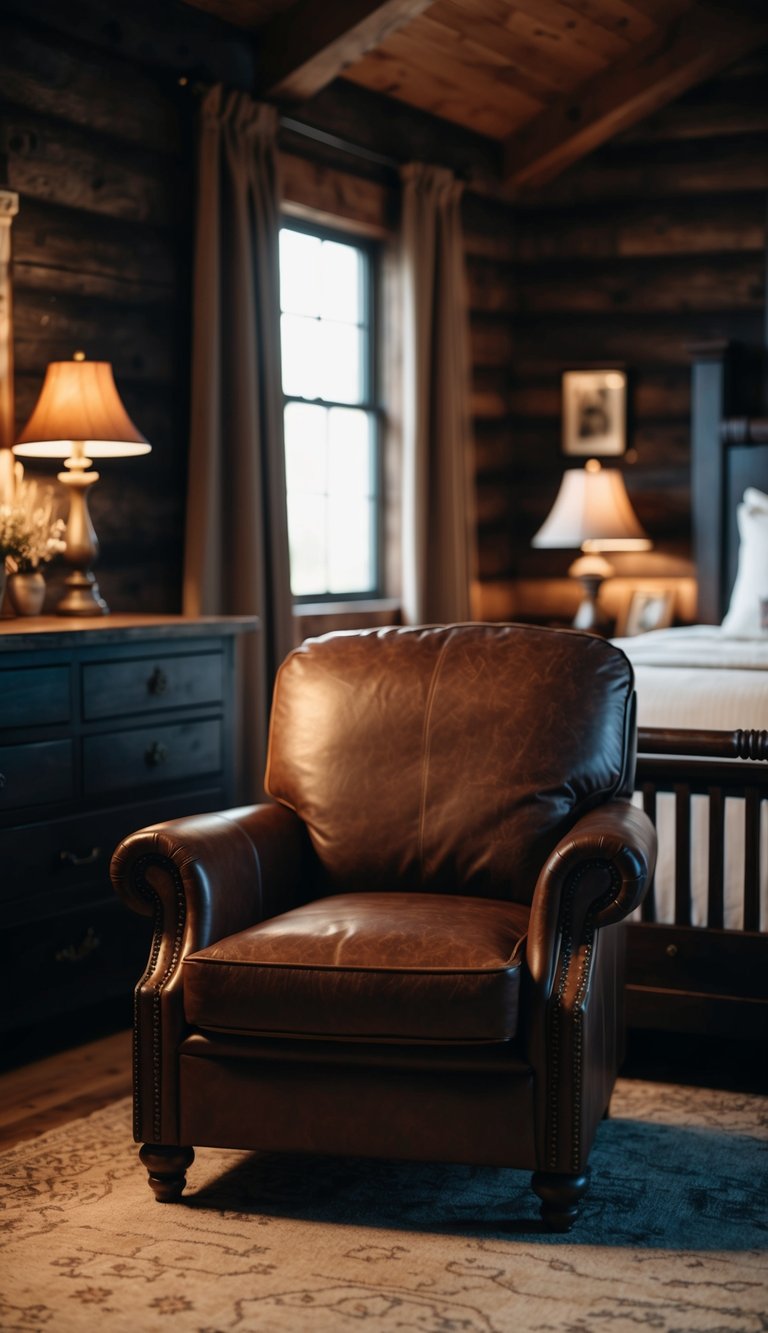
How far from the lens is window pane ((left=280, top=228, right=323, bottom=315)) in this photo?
5.49 m

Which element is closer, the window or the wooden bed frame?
the wooden bed frame

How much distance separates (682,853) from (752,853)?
0.16 meters

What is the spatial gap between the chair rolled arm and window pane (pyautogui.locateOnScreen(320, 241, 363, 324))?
3.57 m

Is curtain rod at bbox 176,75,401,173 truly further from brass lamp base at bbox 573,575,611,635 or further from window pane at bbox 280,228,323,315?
brass lamp base at bbox 573,575,611,635

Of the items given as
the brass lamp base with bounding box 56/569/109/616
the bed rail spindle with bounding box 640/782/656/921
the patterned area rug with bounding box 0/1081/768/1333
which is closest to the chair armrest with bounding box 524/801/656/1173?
the patterned area rug with bounding box 0/1081/768/1333

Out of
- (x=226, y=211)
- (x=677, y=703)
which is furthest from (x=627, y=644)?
(x=226, y=211)

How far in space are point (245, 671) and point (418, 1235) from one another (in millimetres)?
2592

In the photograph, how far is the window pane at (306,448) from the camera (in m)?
5.55

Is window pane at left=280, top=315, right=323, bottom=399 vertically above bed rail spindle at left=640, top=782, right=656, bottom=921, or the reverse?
window pane at left=280, top=315, right=323, bottom=399

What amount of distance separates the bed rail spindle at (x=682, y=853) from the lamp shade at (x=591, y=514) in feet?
9.56

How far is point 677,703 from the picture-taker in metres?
3.73

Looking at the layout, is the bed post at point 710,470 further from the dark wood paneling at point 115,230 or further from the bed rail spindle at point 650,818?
the bed rail spindle at point 650,818

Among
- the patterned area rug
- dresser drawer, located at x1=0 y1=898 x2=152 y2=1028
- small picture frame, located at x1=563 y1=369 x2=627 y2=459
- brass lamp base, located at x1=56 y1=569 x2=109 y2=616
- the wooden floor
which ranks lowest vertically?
the wooden floor

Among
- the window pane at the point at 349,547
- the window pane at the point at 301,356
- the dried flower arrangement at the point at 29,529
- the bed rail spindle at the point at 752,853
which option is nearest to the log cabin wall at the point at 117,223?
the dried flower arrangement at the point at 29,529
